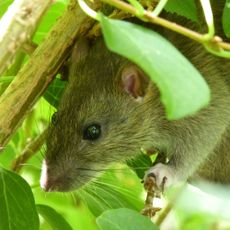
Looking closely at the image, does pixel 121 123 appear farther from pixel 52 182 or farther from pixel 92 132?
pixel 52 182

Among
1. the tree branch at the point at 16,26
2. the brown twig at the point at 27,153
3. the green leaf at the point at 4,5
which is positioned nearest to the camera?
the tree branch at the point at 16,26

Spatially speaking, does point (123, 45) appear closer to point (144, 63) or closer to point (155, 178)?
point (144, 63)

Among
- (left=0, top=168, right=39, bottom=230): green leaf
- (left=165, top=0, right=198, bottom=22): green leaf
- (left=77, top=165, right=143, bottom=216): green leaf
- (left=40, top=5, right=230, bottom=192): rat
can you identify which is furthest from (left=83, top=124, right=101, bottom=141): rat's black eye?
(left=165, top=0, right=198, bottom=22): green leaf

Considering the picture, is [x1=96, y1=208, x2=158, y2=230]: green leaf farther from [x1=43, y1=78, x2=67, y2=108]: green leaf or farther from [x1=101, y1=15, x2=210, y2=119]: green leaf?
[x1=43, y1=78, x2=67, y2=108]: green leaf

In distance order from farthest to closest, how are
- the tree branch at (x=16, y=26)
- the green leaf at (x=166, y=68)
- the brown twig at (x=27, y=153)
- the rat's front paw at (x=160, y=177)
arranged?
the brown twig at (x=27, y=153)
the rat's front paw at (x=160, y=177)
the tree branch at (x=16, y=26)
the green leaf at (x=166, y=68)

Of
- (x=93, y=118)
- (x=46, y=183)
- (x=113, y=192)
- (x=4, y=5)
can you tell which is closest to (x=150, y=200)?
(x=113, y=192)

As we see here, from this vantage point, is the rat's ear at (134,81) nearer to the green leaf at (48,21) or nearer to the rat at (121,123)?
the rat at (121,123)

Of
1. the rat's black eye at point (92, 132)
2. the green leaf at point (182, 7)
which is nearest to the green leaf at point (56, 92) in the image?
the rat's black eye at point (92, 132)
